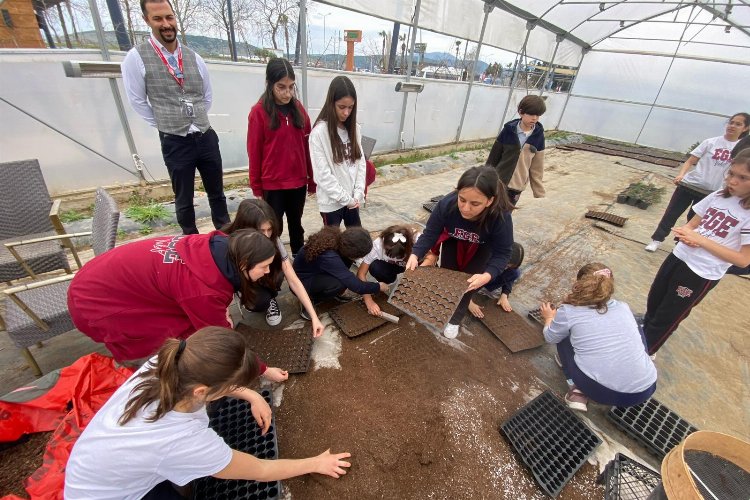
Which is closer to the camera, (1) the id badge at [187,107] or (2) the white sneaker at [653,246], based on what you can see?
(1) the id badge at [187,107]

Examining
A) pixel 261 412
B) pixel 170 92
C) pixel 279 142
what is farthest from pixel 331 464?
pixel 170 92

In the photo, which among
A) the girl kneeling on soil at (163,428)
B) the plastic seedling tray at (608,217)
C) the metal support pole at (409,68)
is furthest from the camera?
the metal support pole at (409,68)

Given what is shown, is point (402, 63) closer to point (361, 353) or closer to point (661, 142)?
point (361, 353)

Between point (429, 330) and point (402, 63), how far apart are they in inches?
216

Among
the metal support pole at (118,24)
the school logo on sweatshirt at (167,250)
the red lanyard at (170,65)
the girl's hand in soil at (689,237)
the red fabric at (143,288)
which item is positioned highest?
the metal support pole at (118,24)

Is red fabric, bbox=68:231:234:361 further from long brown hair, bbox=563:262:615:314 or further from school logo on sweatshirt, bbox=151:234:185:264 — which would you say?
long brown hair, bbox=563:262:615:314

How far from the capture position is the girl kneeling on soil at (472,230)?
1.79m

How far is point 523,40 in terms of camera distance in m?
8.35

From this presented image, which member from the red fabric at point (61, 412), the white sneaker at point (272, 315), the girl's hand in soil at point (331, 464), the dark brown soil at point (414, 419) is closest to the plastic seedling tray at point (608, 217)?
the dark brown soil at point (414, 419)

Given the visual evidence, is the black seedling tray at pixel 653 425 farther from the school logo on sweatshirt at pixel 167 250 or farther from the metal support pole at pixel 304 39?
the metal support pole at pixel 304 39

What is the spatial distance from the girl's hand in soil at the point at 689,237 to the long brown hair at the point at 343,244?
6.22 ft

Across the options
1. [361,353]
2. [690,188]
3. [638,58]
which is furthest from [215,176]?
[638,58]

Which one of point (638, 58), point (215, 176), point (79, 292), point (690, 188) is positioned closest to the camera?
point (79, 292)

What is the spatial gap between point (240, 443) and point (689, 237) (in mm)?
2704
